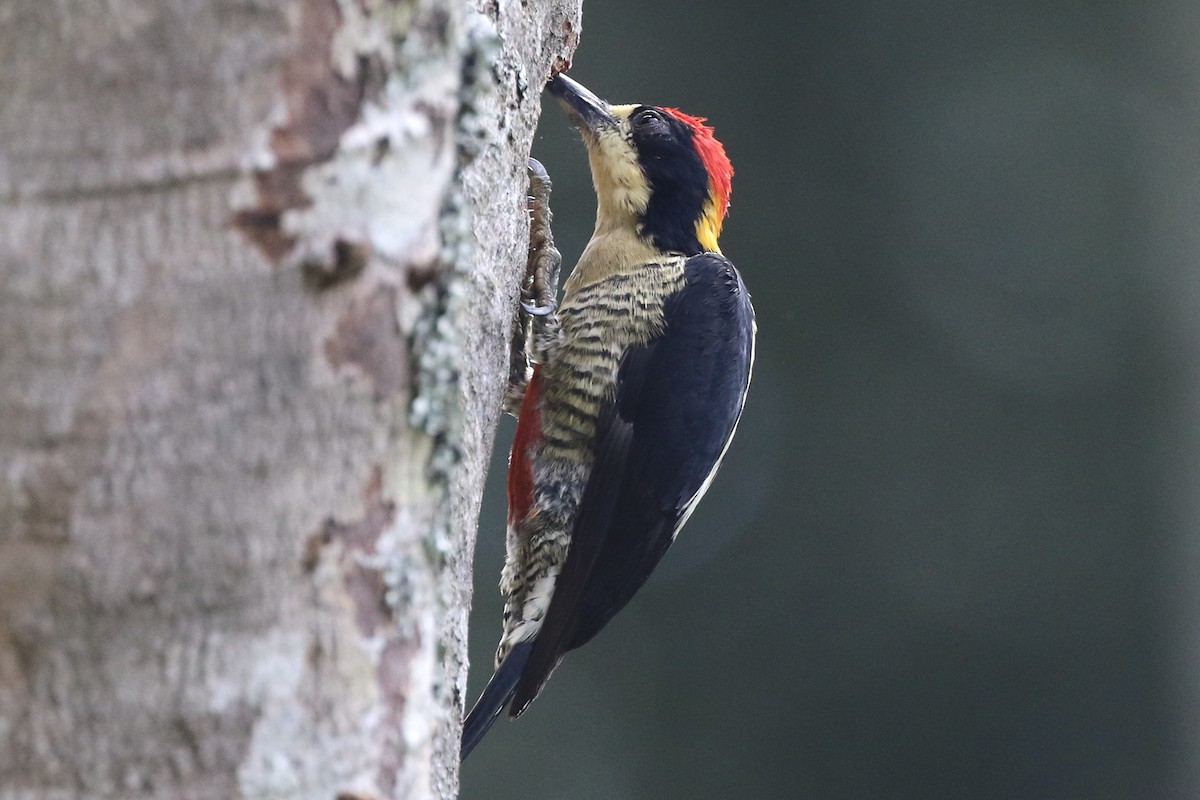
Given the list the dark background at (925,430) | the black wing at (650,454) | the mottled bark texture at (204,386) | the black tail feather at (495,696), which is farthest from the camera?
the dark background at (925,430)

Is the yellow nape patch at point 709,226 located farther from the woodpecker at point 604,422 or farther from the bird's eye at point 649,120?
the bird's eye at point 649,120

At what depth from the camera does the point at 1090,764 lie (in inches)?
192

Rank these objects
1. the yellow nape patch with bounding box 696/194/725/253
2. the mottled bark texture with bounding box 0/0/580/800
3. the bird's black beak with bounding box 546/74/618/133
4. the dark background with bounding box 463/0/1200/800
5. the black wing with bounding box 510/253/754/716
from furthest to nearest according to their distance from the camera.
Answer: the dark background with bounding box 463/0/1200/800 → the yellow nape patch with bounding box 696/194/725/253 → the bird's black beak with bounding box 546/74/618/133 → the black wing with bounding box 510/253/754/716 → the mottled bark texture with bounding box 0/0/580/800

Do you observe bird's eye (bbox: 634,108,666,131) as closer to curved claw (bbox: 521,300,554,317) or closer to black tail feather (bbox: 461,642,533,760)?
curved claw (bbox: 521,300,554,317)

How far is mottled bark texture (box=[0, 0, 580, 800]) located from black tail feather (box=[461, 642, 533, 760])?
134 centimetres

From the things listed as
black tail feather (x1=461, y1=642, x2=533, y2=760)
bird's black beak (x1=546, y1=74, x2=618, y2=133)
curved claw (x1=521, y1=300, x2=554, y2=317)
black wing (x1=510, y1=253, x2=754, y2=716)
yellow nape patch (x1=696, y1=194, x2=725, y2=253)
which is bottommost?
black tail feather (x1=461, y1=642, x2=533, y2=760)

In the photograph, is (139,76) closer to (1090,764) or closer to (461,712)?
(461,712)

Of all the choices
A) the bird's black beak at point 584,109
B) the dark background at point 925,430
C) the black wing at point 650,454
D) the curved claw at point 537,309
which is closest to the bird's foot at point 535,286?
the curved claw at point 537,309

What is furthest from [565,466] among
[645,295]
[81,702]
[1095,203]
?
[1095,203]

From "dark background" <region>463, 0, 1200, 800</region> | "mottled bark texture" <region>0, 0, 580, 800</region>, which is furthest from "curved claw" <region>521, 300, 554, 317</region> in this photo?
"dark background" <region>463, 0, 1200, 800</region>

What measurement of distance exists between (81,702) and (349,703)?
218 mm

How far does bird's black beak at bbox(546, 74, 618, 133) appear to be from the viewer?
3025 millimetres

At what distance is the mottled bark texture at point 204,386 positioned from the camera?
3.39 ft

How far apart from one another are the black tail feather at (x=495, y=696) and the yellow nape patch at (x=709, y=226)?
111 cm
